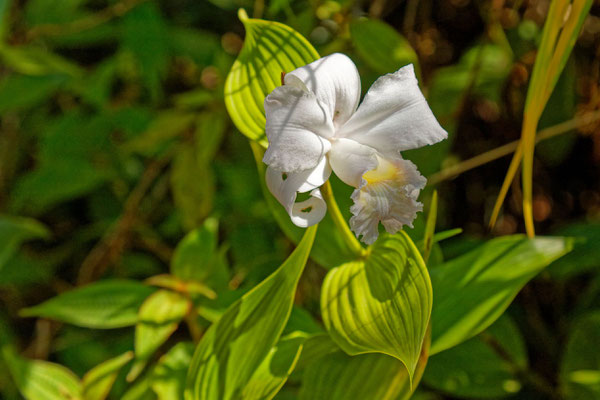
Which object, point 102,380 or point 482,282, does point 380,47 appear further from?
point 102,380

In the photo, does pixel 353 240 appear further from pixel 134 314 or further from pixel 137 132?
pixel 137 132

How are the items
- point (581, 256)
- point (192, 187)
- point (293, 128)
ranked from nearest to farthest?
1. point (293, 128)
2. point (581, 256)
3. point (192, 187)

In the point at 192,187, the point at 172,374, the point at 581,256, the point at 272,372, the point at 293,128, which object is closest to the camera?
the point at 293,128

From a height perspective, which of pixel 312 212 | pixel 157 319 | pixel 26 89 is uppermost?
pixel 312 212

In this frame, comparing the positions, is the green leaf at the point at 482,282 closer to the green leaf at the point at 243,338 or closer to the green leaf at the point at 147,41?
the green leaf at the point at 243,338

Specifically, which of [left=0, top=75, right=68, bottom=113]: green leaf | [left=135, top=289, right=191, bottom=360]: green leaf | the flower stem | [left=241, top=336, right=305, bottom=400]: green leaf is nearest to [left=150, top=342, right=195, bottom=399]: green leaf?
[left=135, top=289, right=191, bottom=360]: green leaf

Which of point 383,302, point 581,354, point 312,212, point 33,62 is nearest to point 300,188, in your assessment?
point 312,212

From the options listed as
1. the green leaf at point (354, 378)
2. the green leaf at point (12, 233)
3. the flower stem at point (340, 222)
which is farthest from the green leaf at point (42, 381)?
the flower stem at point (340, 222)
